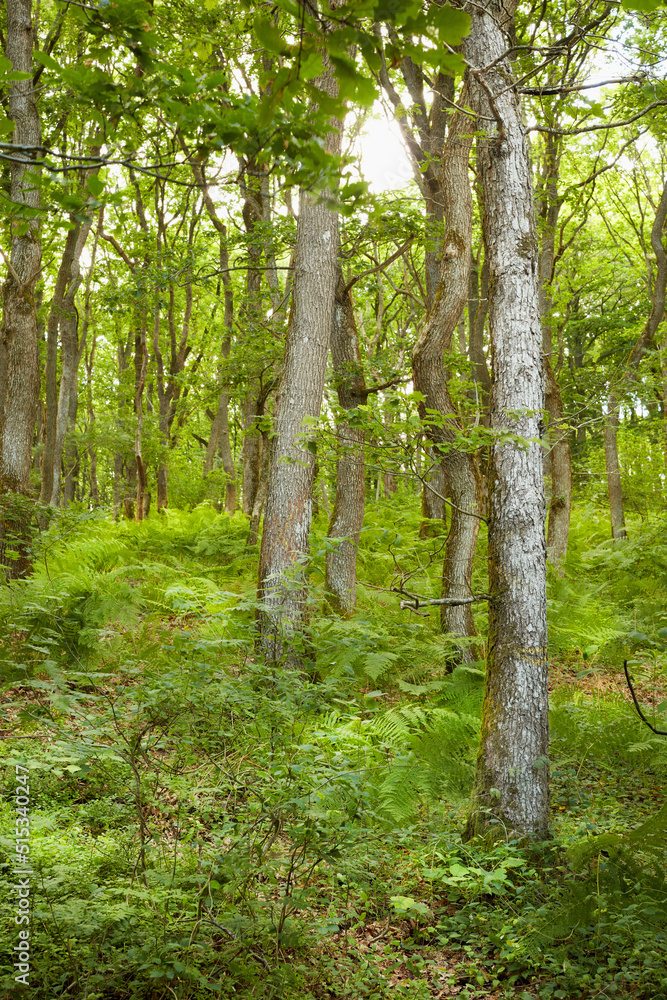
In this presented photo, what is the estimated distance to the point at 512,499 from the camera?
11.8 feet

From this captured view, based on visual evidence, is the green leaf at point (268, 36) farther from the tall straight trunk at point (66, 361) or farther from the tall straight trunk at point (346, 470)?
the tall straight trunk at point (66, 361)

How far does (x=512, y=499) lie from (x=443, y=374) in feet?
11.0

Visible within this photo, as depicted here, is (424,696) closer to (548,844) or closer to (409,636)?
(409,636)

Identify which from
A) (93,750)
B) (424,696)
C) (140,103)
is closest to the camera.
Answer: (140,103)

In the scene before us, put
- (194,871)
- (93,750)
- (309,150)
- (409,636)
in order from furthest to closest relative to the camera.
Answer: (409,636), (93,750), (194,871), (309,150)

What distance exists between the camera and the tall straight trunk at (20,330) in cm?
694

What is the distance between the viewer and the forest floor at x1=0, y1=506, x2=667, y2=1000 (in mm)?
2541

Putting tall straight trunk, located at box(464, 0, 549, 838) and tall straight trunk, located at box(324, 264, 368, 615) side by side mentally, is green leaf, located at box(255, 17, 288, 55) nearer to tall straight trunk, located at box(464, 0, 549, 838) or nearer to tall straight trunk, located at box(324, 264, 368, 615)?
tall straight trunk, located at box(464, 0, 549, 838)

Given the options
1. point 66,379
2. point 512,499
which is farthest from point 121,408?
point 512,499

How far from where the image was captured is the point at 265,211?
33.0 ft

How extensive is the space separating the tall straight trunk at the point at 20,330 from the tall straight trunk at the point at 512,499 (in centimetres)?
527

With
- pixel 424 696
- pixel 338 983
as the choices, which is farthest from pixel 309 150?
pixel 424 696

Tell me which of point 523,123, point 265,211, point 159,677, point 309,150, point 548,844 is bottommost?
point 548,844

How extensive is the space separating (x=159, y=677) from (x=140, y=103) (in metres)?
2.90
